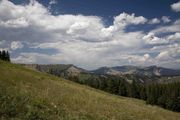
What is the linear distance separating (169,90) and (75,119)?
123 m

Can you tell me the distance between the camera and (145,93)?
143m

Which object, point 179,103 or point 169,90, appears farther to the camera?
point 169,90

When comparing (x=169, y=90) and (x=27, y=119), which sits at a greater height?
(x=27, y=119)

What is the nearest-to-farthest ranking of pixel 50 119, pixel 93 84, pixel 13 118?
pixel 13 118, pixel 50 119, pixel 93 84

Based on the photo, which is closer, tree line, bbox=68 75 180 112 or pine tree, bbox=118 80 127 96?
tree line, bbox=68 75 180 112

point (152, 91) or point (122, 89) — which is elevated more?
point (122, 89)

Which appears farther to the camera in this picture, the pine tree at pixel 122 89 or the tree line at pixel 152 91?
the pine tree at pixel 122 89

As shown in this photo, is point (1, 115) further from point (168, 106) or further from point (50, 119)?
point (168, 106)

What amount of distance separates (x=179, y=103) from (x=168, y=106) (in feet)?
17.3

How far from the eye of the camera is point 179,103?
11931 centimetres

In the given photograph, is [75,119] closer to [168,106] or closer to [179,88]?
[168,106]

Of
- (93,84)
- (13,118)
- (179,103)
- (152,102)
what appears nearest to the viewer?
(13,118)

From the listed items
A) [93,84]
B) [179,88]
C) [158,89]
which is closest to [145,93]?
[158,89]

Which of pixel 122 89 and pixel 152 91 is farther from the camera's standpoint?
pixel 122 89
